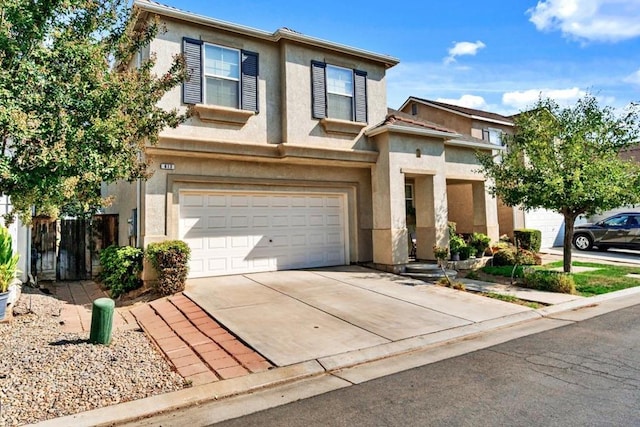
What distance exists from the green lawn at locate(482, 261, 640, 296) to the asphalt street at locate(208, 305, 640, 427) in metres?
5.05

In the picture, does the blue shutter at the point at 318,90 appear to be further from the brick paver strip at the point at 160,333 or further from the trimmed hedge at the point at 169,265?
the brick paver strip at the point at 160,333

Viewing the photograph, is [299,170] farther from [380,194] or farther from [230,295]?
[230,295]

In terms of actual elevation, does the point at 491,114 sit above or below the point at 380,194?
above

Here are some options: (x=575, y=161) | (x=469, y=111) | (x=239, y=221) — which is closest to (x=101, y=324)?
(x=239, y=221)

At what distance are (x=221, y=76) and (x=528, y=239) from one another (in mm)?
13334

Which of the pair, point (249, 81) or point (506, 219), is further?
point (506, 219)

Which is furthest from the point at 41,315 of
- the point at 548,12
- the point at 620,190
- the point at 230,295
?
the point at 548,12

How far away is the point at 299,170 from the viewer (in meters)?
12.0

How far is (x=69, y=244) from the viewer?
11.6 metres

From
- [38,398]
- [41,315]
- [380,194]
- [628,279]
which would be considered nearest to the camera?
[38,398]

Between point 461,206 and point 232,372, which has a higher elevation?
point 461,206

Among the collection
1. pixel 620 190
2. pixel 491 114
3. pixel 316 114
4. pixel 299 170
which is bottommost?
pixel 620 190

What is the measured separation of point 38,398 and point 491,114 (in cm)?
2102

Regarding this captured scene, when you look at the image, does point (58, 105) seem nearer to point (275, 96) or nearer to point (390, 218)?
point (275, 96)
